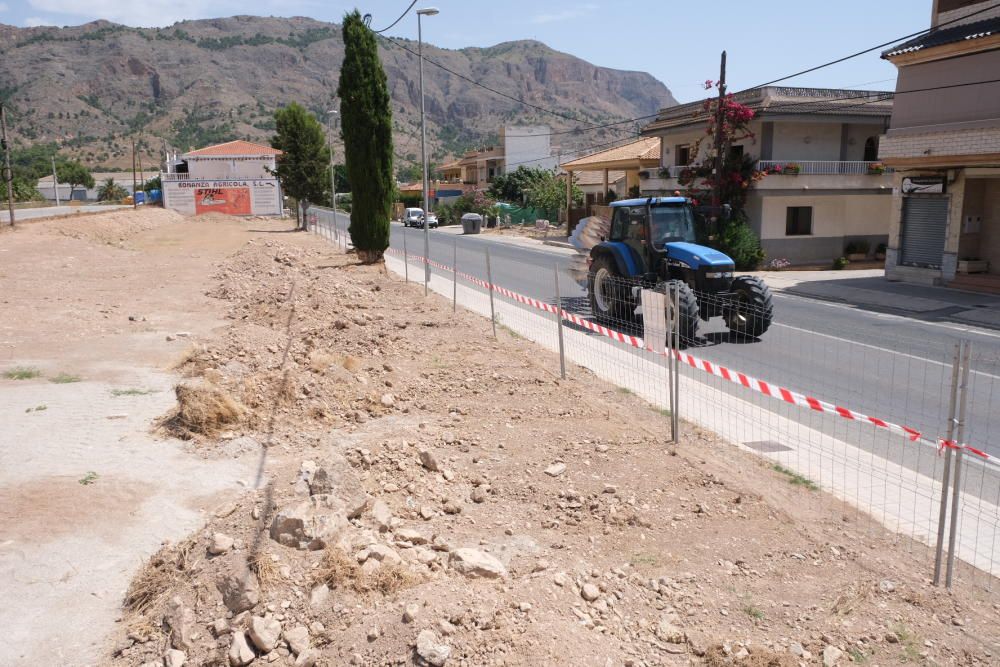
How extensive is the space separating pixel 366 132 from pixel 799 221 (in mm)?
16559

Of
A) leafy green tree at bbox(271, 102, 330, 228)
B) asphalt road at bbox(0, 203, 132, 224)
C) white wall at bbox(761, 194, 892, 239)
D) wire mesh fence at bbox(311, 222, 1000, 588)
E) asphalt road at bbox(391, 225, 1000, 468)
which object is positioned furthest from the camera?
leafy green tree at bbox(271, 102, 330, 228)

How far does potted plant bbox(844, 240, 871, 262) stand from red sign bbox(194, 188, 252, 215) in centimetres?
4703

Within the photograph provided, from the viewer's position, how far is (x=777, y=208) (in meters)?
28.0

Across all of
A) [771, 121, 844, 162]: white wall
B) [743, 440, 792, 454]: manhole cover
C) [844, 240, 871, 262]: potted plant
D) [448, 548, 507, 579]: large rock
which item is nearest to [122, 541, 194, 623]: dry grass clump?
[448, 548, 507, 579]: large rock

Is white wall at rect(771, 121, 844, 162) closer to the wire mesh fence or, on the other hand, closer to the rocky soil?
the wire mesh fence

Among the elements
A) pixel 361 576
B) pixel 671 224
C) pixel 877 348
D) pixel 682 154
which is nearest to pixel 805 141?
pixel 682 154

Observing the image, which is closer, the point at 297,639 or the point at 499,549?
the point at 297,639

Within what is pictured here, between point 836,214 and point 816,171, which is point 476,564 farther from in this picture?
point 836,214

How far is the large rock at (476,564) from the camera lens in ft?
15.2

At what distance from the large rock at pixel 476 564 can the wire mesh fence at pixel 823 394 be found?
2.78 meters

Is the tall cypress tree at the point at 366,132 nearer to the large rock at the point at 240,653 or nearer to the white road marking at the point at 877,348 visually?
the white road marking at the point at 877,348

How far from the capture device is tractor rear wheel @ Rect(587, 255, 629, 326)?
14211 mm

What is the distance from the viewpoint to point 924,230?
22.4m

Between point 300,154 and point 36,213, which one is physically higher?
point 300,154
